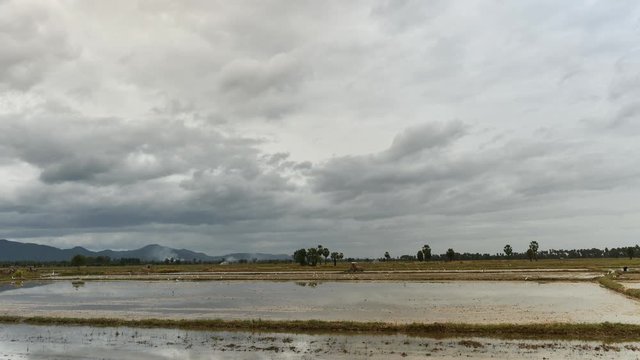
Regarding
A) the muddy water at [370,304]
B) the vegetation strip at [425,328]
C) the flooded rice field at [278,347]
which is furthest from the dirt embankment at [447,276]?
the flooded rice field at [278,347]

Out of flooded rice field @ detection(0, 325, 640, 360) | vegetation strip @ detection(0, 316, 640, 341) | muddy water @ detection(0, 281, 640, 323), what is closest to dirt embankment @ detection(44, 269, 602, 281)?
muddy water @ detection(0, 281, 640, 323)

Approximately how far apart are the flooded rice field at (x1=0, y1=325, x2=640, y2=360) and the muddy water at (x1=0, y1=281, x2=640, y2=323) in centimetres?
620

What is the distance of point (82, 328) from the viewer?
3675 cm

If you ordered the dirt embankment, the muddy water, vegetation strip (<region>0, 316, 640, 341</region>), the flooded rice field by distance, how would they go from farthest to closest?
the dirt embankment < the muddy water < vegetation strip (<region>0, 316, 640, 341</region>) < the flooded rice field

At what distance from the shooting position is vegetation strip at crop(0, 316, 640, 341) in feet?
96.5

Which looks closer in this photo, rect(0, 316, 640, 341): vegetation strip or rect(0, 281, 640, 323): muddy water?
rect(0, 316, 640, 341): vegetation strip

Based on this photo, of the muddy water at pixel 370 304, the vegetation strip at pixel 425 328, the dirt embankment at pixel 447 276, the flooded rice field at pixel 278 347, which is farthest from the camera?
the dirt embankment at pixel 447 276

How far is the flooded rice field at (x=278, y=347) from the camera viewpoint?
25312mm

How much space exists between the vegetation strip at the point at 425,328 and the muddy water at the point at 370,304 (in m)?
2.84

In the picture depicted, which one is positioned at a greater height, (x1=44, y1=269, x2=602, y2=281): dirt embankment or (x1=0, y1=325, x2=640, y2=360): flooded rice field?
(x1=44, y1=269, x2=602, y2=281): dirt embankment

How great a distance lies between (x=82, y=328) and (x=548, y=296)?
41.5 metres

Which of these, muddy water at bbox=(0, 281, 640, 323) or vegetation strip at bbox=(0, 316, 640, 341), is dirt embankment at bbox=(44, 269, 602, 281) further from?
vegetation strip at bbox=(0, 316, 640, 341)

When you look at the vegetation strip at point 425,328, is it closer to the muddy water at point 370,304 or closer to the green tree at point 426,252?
the muddy water at point 370,304

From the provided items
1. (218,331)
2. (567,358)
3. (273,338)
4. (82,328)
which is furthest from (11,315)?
(567,358)
